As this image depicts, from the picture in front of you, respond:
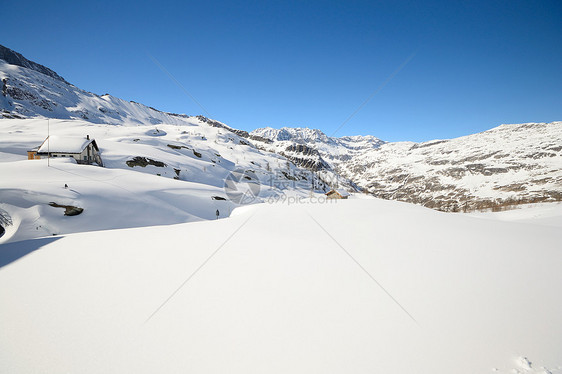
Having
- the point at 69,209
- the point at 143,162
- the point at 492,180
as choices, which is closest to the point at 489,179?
the point at 492,180

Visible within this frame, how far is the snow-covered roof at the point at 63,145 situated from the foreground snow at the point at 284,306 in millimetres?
36059

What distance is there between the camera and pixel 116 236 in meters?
6.32

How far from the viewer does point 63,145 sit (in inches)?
1242

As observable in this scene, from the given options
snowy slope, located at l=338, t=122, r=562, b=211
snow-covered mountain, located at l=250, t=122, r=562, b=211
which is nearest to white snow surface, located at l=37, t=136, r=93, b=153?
snow-covered mountain, located at l=250, t=122, r=562, b=211

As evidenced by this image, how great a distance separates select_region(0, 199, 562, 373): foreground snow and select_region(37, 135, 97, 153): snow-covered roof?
118ft

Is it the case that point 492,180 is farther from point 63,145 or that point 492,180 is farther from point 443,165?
point 63,145

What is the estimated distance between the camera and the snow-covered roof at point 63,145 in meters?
30.7

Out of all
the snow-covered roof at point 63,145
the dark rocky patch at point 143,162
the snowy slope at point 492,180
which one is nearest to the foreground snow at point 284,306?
the snow-covered roof at point 63,145

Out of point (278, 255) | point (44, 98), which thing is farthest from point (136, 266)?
point (44, 98)

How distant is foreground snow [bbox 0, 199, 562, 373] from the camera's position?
7.28ft

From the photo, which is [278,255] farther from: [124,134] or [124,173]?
[124,134]

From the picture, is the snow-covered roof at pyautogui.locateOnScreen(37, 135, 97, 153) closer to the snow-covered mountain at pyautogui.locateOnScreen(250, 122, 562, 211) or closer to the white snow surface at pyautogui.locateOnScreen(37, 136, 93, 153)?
the white snow surface at pyautogui.locateOnScreen(37, 136, 93, 153)

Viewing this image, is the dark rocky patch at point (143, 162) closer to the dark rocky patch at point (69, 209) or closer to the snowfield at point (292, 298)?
the dark rocky patch at point (69, 209)

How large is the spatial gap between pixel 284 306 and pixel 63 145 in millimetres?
44931
